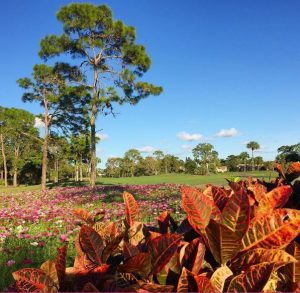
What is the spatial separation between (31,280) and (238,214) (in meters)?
0.49

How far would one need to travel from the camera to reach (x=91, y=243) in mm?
924

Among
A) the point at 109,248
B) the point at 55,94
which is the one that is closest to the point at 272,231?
the point at 109,248

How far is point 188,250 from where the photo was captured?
2.97ft

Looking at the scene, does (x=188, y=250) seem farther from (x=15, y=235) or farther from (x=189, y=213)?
(x=15, y=235)

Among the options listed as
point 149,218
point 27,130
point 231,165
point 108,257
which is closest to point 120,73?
point 27,130

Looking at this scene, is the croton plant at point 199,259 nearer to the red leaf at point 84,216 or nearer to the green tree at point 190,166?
the red leaf at point 84,216

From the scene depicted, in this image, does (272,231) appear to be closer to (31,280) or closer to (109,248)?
(109,248)

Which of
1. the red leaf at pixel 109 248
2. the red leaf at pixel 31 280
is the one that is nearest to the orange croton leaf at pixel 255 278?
the red leaf at pixel 109 248

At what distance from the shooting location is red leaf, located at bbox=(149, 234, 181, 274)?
32.3 inches

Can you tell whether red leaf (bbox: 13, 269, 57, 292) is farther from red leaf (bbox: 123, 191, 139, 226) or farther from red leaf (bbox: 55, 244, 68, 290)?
red leaf (bbox: 123, 191, 139, 226)

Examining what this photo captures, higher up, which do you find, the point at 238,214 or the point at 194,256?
the point at 238,214

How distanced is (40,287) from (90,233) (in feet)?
0.56

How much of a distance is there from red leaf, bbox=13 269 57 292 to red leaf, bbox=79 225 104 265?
0.40 ft

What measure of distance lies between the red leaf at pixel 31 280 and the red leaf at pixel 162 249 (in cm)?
25
